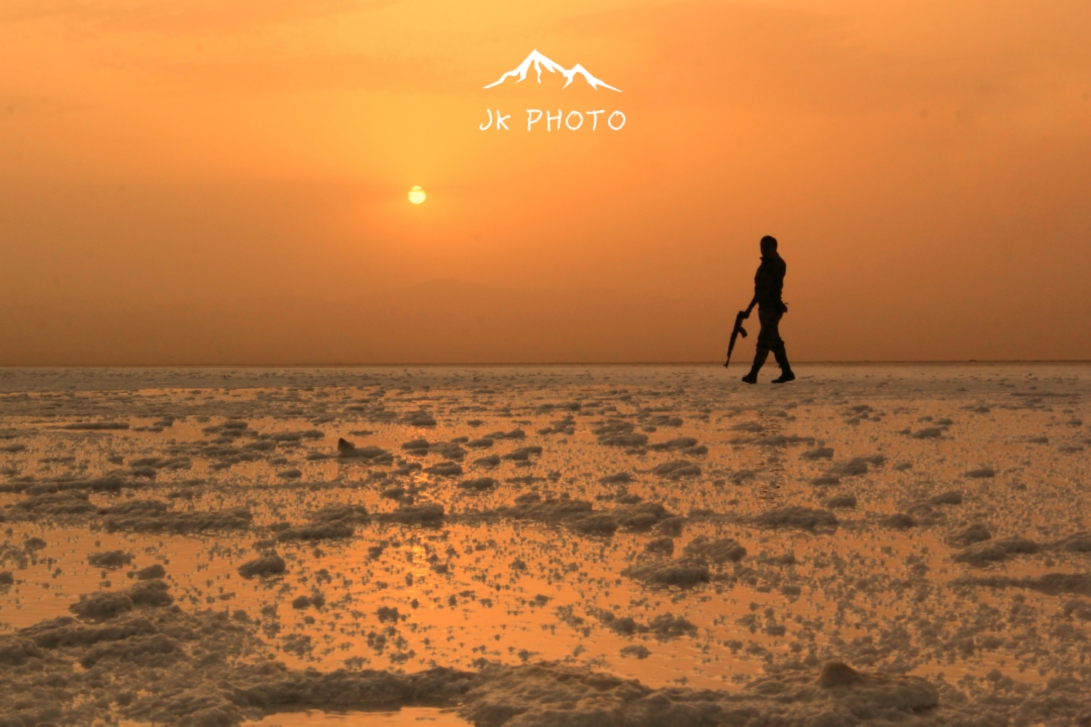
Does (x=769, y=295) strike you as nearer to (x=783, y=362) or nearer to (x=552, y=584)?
(x=783, y=362)

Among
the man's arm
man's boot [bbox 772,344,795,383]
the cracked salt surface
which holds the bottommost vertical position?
the cracked salt surface

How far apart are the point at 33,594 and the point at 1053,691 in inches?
117

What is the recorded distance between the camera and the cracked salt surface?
2426 millimetres

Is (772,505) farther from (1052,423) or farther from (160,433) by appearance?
(160,433)

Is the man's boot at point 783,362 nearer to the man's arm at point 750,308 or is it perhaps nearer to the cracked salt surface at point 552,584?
the man's arm at point 750,308

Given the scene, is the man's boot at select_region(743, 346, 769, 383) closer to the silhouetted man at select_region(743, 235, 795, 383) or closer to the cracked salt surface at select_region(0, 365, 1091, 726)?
the silhouetted man at select_region(743, 235, 795, 383)

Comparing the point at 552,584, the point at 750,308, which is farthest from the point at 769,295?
the point at 552,584

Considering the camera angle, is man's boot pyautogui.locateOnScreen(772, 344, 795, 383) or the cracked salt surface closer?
the cracked salt surface

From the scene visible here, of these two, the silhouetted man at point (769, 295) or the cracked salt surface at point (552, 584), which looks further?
the silhouetted man at point (769, 295)

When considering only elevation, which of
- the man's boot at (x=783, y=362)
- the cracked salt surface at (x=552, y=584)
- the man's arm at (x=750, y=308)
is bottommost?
the cracked salt surface at (x=552, y=584)

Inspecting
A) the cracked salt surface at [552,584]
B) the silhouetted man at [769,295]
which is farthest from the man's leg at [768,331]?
the cracked salt surface at [552,584]

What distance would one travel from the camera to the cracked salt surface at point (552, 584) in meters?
2.43

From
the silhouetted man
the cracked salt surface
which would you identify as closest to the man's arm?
the silhouetted man

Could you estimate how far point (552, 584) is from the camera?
3545 mm
